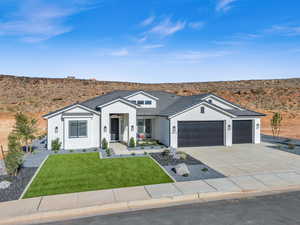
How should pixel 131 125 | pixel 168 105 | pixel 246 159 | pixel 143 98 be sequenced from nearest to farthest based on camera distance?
pixel 246 159 → pixel 131 125 → pixel 143 98 → pixel 168 105

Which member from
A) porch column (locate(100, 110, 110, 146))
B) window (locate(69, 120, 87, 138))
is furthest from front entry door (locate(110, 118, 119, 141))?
window (locate(69, 120, 87, 138))

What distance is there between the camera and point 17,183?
9742mm

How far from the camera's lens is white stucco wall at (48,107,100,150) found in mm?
16891

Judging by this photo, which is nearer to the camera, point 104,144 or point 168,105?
point 104,144

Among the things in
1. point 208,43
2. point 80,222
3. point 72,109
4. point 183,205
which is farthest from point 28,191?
point 208,43

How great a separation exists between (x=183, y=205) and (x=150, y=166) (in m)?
4.80

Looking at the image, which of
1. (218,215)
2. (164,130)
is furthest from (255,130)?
(218,215)

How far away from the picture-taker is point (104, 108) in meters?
18.0

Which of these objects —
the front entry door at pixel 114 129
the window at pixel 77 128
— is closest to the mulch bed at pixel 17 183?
the window at pixel 77 128

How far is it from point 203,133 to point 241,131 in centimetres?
395

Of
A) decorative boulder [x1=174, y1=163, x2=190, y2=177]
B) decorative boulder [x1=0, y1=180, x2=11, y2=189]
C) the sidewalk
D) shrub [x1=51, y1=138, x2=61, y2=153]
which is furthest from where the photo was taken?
shrub [x1=51, y1=138, x2=61, y2=153]

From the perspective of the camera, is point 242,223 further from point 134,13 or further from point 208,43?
point 208,43

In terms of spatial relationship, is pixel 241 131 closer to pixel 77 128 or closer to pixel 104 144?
pixel 104 144

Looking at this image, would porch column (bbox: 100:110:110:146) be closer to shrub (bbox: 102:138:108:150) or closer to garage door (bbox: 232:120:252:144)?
shrub (bbox: 102:138:108:150)
